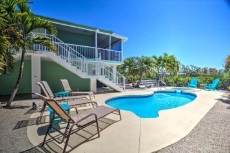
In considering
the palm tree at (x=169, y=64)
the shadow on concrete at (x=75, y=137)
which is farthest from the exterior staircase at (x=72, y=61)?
the palm tree at (x=169, y=64)

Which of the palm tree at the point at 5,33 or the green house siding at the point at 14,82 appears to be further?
the green house siding at the point at 14,82

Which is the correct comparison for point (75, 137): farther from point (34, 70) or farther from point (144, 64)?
point (144, 64)

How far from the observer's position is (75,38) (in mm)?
13453

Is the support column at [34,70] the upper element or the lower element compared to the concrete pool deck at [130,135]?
upper

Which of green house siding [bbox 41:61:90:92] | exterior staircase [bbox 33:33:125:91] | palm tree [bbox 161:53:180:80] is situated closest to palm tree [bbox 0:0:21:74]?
exterior staircase [bbox 33:33:125:91]

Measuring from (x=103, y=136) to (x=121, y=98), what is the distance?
6847 mm

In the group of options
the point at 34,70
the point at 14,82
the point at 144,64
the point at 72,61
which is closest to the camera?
the point at 34,70

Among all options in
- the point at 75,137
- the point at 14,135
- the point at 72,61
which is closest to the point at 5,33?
the point at 14,135

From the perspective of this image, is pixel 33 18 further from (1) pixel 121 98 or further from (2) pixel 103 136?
(1) pixel 121 98

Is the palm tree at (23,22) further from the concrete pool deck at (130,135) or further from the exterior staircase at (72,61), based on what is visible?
the concrete pool deck at (130,135)

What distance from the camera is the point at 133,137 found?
3332 mm

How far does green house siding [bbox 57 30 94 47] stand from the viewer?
1277 cm

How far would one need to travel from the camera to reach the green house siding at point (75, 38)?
12.8 m

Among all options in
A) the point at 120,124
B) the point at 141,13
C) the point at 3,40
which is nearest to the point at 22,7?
the point at 3,40
